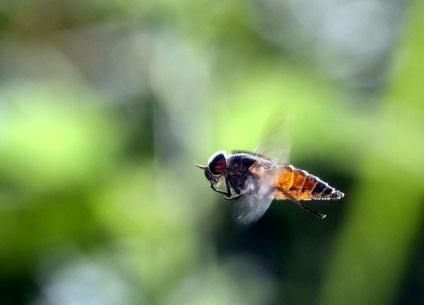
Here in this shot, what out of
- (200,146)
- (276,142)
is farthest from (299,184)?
(200,146)

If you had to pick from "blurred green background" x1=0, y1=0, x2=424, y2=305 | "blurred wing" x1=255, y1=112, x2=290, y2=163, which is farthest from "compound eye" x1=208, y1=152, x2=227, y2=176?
"blurred green background" x1=0, y1=0, x2=424, y2=305

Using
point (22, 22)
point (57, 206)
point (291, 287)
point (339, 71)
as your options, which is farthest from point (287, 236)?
point (22, 22)

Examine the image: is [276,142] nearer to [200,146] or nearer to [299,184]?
[299,184]

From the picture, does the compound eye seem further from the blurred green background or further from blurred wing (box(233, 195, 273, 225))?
the blurred green background

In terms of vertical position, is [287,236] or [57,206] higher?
[57,206]

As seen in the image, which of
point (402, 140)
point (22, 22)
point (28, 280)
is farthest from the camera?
point (22, 22)

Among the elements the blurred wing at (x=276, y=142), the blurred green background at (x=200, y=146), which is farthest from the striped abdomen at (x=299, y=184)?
the blurred green background at (x=200, y=146)

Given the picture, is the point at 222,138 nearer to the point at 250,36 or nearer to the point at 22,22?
the point at 250,36
